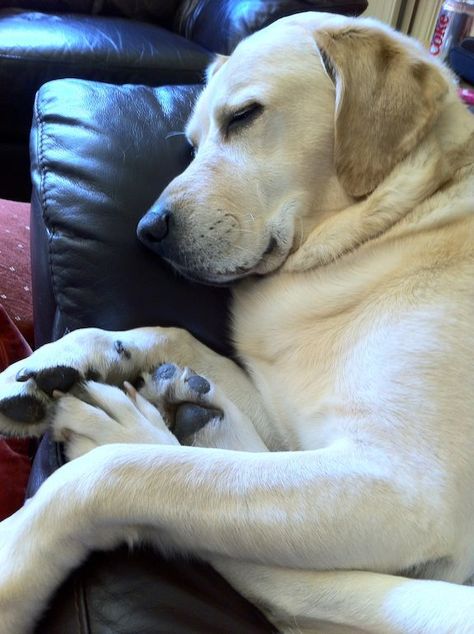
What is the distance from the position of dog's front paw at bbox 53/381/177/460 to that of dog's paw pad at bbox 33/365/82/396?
2 centimetres

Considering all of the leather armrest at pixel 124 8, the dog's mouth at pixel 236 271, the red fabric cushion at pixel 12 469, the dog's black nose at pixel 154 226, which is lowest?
the red fabric cushion at pixel 12 469

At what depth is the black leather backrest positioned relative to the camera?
3.84 ft

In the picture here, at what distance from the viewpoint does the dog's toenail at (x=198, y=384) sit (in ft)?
3.64

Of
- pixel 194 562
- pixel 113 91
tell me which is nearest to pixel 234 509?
pixel 194 562

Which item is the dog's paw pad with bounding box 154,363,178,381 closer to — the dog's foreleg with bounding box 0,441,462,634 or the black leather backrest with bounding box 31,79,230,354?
the black leather backrest with bounding box 31,79,230,354

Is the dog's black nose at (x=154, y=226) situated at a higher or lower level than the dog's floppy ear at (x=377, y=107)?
lower

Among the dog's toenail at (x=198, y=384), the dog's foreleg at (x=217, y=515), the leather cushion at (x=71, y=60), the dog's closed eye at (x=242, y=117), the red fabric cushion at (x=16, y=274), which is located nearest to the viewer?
the dog's foreleg at (x=217, y=515)

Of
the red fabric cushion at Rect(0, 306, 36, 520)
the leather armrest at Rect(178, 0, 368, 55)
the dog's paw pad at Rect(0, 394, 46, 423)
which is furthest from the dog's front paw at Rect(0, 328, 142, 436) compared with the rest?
the leather armrest at Rect(178, 0, 368, 55)

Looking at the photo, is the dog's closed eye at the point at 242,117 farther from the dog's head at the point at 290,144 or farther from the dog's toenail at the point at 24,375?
the dog's toenail at the point at 24,375

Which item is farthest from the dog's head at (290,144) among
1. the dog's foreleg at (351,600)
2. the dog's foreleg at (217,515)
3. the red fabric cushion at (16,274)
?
the red fabric cushion at (16,274)

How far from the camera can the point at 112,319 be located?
1.20m

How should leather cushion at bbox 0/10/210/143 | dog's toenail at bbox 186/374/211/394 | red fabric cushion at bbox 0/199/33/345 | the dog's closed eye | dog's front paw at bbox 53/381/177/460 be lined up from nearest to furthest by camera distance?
dog's front paw at bbox 53/381/177/460
dog's toenail at bbox 186/374/211/394
the dog's closed eye
red fabric cushion at bbox 0/199/33/345
leather cushion at bbox 0/10/210/143

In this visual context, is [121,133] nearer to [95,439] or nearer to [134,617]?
[95,439]

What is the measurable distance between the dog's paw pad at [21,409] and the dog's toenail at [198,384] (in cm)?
24
